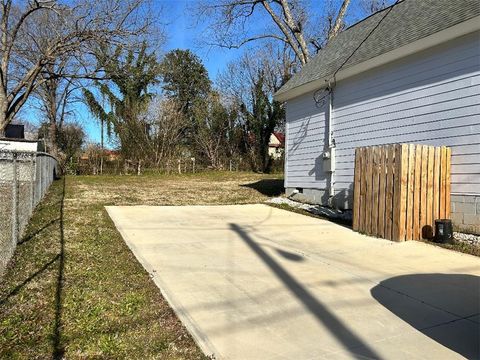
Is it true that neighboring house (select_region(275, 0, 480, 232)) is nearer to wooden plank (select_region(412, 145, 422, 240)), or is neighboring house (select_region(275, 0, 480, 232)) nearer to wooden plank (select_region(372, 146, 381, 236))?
wooden plank (select_region(412, 145, 422, 240))

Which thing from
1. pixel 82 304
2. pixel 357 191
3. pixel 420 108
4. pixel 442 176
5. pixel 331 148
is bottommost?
pixel 82 304

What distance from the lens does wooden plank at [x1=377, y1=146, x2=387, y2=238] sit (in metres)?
7.13

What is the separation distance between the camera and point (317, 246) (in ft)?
21.6

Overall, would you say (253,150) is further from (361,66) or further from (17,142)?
(361,66)

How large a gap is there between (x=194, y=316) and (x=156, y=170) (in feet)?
73.4

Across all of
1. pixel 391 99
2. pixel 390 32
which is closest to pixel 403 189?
pixel 391 99

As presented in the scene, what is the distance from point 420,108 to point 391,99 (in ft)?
2.83

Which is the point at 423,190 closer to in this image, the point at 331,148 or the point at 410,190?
the point at 410,190

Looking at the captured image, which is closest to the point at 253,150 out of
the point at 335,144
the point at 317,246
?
the point at 335,144

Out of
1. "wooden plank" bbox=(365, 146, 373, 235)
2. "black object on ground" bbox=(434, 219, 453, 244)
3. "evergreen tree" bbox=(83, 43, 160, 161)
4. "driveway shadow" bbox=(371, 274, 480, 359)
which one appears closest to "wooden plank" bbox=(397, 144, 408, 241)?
"black object on ground" bbox=(434, 219, 453, 244)

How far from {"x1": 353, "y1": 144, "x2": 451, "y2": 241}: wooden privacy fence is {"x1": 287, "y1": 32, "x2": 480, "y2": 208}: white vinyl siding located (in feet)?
1.24

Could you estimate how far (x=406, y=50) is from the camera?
8266 millimetres

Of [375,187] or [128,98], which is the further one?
[128,98]

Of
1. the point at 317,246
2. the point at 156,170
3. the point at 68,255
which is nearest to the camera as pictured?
the point at 68,255
